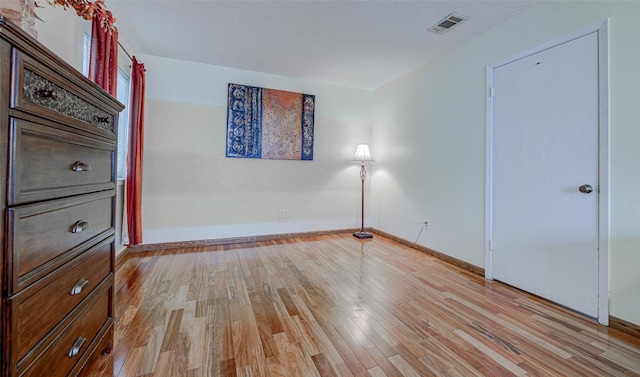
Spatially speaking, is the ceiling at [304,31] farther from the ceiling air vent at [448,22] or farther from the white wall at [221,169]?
the white wall at [221,169]

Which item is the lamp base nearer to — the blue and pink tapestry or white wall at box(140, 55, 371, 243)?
white wall at box(140, 55, 371, 243)

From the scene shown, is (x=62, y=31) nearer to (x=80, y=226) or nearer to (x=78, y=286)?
(x=80, y=226)

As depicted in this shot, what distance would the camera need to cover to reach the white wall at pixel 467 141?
1.81 m

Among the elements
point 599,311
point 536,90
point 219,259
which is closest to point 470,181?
point 536,90

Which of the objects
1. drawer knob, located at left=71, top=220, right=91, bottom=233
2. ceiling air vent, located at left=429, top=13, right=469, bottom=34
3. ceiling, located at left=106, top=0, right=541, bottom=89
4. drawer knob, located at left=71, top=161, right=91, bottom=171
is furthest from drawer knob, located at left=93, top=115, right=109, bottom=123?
ceiling air vent, located at left=429, top=13, right=469, bottom=34

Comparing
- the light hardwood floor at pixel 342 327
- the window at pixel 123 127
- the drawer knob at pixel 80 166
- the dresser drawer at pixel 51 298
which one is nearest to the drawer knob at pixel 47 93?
the drawer knob at pixel 80 166

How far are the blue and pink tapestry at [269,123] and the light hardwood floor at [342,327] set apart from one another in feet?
5.76

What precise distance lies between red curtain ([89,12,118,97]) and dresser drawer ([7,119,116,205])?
1.12m

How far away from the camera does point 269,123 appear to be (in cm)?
398

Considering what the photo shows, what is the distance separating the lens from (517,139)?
97.2 inches

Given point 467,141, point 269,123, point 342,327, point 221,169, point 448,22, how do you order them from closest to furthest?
point 342,327 → point 448,22 → point 467,141 → point 221,169 → point 269,123

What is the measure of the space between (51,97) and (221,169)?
2.90 meters

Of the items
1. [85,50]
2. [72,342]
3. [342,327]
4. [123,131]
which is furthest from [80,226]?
[123,131]

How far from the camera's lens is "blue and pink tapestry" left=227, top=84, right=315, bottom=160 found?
3783mm
